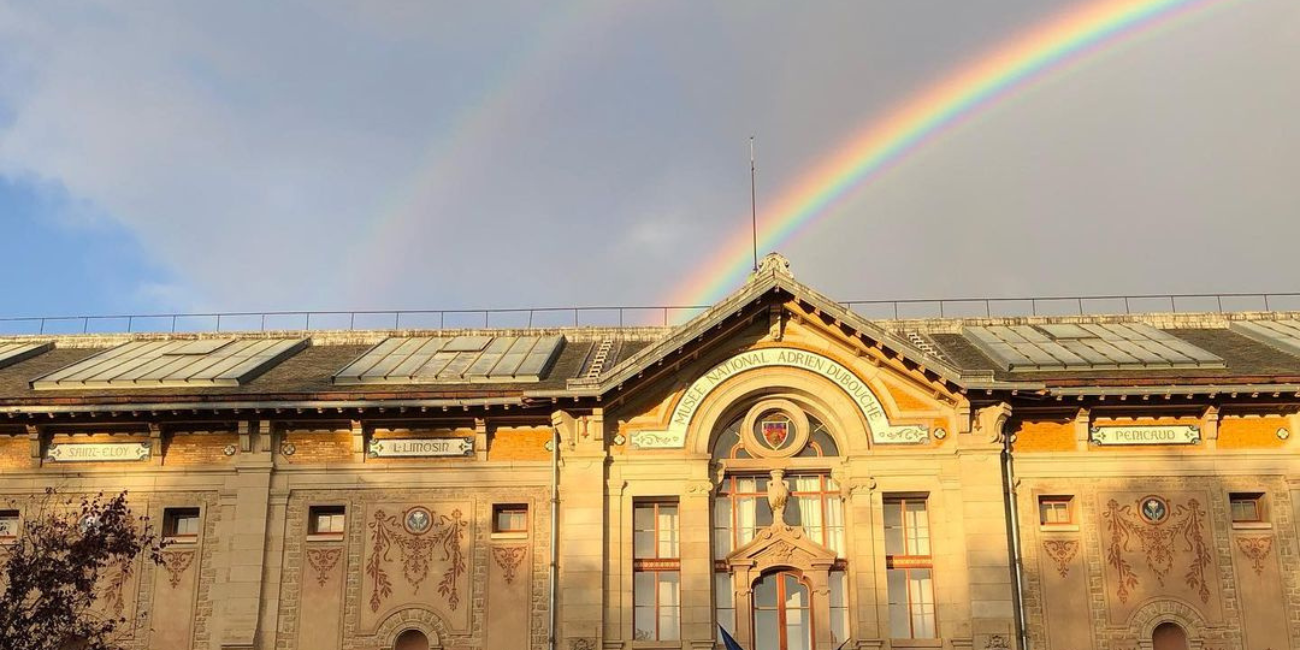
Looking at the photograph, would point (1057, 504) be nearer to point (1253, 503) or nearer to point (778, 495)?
point (1253, 503)

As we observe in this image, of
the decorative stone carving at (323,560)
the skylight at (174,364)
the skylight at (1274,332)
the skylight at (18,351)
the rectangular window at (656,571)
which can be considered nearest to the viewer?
the rectangular window at (656,571)

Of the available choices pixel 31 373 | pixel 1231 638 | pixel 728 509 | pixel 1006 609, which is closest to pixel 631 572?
pixel 728 509

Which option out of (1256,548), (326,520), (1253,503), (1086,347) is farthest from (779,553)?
(1086,347)

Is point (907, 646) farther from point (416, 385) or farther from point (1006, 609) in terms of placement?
point (416, 385)

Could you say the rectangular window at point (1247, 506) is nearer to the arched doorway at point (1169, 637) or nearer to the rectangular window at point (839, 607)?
the arched doorway at point (1169, 637)

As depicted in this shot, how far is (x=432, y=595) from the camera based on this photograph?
25.9 meters

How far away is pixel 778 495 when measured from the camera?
87.2 ft

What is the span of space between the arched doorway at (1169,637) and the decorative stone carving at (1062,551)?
2.31 m

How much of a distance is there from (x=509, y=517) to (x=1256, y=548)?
56.5 ft

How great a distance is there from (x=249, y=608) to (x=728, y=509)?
36.8 ft

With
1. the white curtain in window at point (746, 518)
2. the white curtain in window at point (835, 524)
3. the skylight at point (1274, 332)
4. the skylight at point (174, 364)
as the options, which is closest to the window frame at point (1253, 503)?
the skylight at point (1274, 332)

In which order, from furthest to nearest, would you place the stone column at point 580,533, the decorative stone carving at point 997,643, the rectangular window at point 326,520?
the rectangular window at point 326,520, the stone column at point 580,533, the decorative stone carving at point 997,643

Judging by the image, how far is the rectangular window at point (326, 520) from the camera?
88.2 ft

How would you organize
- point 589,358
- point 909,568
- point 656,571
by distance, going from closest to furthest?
1. point 909,568
2. point 656,571
3. point 589,358
